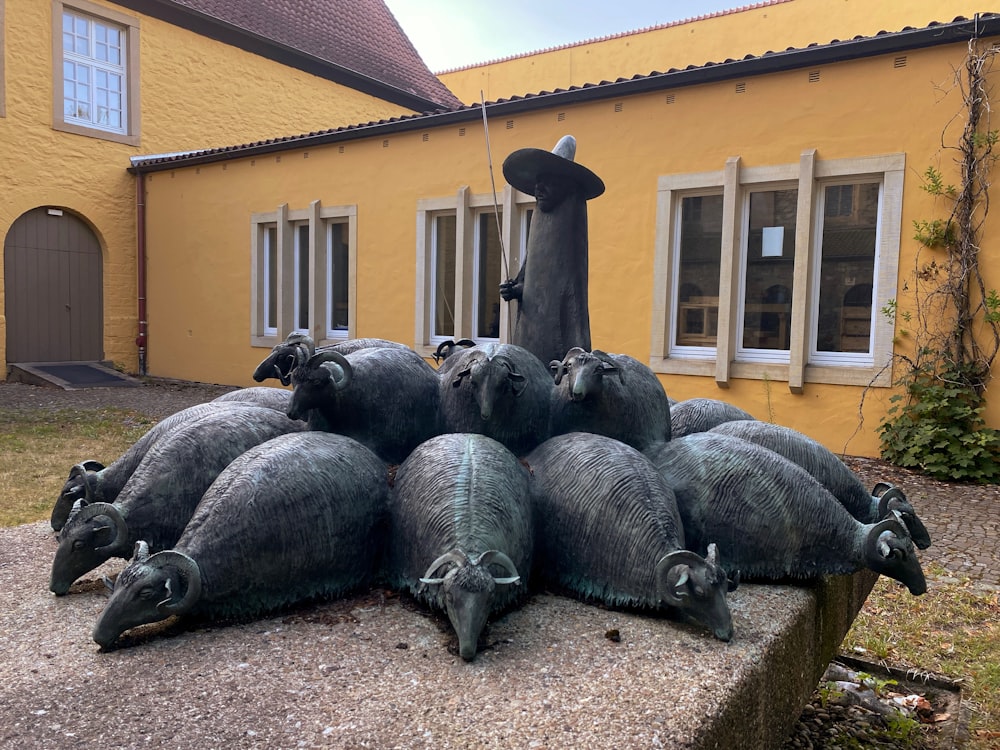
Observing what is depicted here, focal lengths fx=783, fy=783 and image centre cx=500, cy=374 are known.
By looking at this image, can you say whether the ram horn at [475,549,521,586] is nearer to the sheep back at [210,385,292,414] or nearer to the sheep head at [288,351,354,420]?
the sheep head at [288,351,354,420]

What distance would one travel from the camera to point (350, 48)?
17.6 metres

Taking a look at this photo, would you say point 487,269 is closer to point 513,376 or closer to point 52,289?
point 513,376

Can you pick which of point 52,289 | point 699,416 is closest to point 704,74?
point 699,416

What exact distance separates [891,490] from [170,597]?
87.5 inches

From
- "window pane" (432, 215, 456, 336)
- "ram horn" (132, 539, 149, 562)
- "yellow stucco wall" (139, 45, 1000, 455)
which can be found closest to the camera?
"ram horn" (132, 539, 149, 562)

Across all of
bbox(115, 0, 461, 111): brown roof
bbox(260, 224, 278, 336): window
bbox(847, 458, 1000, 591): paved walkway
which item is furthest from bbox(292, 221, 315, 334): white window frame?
bbox(847, 458, 1000, 591): paved walkway

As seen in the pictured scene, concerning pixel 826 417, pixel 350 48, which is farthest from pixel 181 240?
pixel 826 417

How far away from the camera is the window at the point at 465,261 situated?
9625mm

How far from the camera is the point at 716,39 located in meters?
16.4

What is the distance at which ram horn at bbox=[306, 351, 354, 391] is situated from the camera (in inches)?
90.7

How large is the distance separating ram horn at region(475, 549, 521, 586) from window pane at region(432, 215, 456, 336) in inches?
351

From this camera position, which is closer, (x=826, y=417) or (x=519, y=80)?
(x=826, y=417)

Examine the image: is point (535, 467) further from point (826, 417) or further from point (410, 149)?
point (410, 149)

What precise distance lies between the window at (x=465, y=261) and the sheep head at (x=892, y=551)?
700 centimetres
